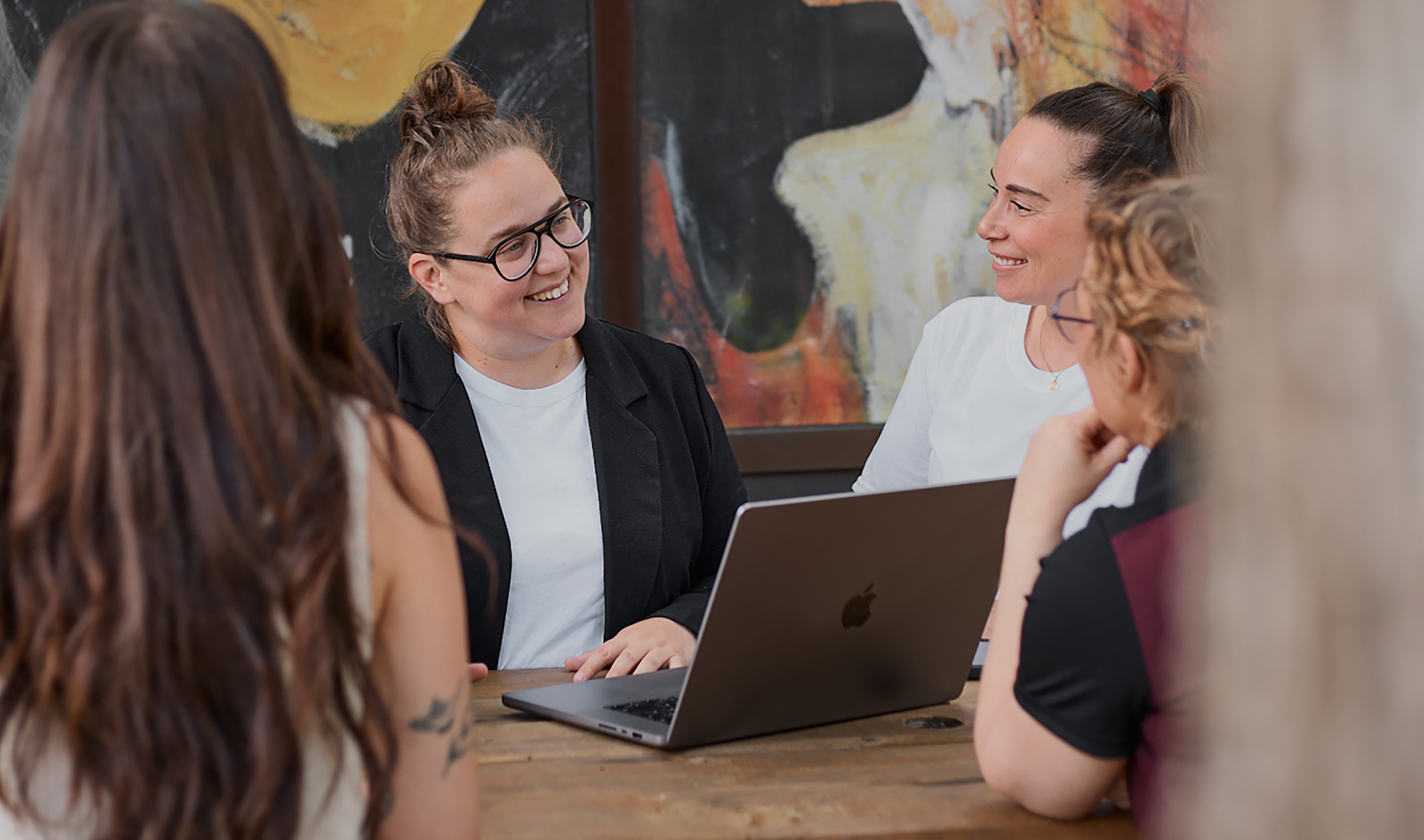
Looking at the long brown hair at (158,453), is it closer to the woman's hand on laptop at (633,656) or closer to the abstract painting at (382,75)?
the woman's hand on laptop at (633,656)

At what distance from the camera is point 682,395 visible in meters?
2.21

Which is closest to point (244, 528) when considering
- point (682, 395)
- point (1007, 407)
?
point (682, 395)

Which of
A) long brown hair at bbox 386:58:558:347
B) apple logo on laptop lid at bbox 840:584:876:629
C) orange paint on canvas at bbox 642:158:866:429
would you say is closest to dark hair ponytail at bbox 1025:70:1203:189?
long brown hair at bbox 386:58:558:347

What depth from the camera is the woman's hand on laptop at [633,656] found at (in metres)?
1.65

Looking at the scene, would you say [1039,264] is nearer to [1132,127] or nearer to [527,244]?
[1132,127]

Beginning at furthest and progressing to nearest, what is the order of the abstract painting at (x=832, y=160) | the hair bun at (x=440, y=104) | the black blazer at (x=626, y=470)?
the abstract painting at (x=832, y=160)
the hair bun at (x=440, y=104)
the black blazer at (x=626, y=470)

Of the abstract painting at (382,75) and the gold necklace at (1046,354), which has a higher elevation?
the abstract painting at (382,75)

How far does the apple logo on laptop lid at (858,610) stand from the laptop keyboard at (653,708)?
0.22 meters

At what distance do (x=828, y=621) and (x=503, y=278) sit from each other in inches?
37.8

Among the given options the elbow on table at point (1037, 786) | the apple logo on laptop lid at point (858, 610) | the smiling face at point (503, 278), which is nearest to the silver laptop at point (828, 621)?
the apple logo on laptop lid at point (858, 610)

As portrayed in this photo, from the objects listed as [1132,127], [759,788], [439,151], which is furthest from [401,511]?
[1132,127]

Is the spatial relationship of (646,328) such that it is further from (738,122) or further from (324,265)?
(324,265)

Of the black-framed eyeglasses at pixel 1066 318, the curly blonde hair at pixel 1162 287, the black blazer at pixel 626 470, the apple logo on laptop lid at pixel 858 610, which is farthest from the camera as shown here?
the black blazer at pixel 626 470

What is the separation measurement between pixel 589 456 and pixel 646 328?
4.24ft
